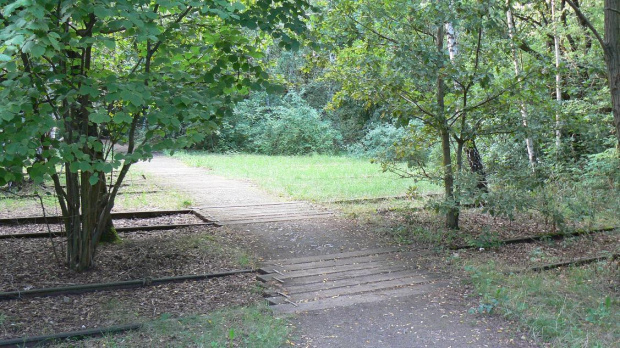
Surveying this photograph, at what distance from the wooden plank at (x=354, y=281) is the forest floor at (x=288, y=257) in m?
0.32

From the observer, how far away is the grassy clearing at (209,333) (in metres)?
4.46

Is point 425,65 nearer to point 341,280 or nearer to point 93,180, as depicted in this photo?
point 341,280

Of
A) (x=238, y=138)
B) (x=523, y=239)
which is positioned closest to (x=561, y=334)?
(x=523, y=239)

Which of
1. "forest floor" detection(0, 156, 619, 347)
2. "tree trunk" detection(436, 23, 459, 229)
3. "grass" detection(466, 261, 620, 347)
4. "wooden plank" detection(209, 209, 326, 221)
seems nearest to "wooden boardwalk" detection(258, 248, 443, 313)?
"forest floor" detection(0, 156, 619, 347)

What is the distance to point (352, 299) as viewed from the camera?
5.67m

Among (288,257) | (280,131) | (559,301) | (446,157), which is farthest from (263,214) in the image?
(280,131)

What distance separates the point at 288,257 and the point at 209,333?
2.68 meters

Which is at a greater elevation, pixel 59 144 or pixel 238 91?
pixel 238 91

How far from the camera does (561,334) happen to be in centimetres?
471

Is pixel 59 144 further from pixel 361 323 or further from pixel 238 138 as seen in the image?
pixel 238 138

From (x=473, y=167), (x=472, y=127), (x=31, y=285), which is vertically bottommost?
(x=31, y=285)

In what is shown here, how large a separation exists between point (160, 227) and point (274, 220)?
203 centimetres

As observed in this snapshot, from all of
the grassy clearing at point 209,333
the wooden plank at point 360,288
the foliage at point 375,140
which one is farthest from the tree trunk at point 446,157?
the foliage at point 375,140

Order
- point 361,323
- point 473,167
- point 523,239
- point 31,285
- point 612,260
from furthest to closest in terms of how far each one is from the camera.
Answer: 1. point 473,167
2. point 523,239
3. point 612,260
4. point 31,285
5. point 361,323
